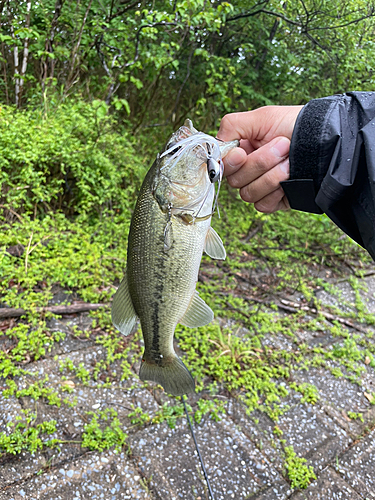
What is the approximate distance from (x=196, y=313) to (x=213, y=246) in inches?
14.0

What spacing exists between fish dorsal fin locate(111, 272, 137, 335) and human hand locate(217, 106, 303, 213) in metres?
0.83

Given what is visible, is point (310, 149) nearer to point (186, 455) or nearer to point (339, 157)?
point (339, 157)

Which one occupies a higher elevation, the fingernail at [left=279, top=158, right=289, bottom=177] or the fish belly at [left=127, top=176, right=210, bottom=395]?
the fingernail at [left=279, top=158, right=289, bottom=177]

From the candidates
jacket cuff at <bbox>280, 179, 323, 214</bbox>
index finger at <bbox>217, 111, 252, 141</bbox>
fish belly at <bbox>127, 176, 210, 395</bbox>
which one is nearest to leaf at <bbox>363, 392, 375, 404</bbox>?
jacket cuff at <bbox>280, 179, 323, 214</bbox>

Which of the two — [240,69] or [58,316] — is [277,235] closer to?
[240,69]

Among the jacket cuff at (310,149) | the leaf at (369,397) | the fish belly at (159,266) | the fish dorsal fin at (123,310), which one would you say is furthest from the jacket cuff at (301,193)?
the leaf at (369,397)

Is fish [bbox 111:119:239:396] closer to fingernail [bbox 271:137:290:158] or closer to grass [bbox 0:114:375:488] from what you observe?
fingernail [bbox 271:137:290:158]

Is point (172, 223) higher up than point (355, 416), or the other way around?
point (172, 223)

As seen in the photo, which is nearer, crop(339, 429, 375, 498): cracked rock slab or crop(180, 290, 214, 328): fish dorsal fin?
crop(180, 290, 214, 328): fish dorsal fin

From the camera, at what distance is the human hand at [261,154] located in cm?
181

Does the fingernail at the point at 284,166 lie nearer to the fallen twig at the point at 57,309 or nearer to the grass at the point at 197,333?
the grass at the point at 197,333

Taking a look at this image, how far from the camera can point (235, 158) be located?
1.88 metres

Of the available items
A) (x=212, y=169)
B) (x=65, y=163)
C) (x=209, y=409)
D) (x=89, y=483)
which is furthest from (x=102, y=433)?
(x=65, y=163)

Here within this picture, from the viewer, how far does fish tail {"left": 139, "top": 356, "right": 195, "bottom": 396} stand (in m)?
1.87
